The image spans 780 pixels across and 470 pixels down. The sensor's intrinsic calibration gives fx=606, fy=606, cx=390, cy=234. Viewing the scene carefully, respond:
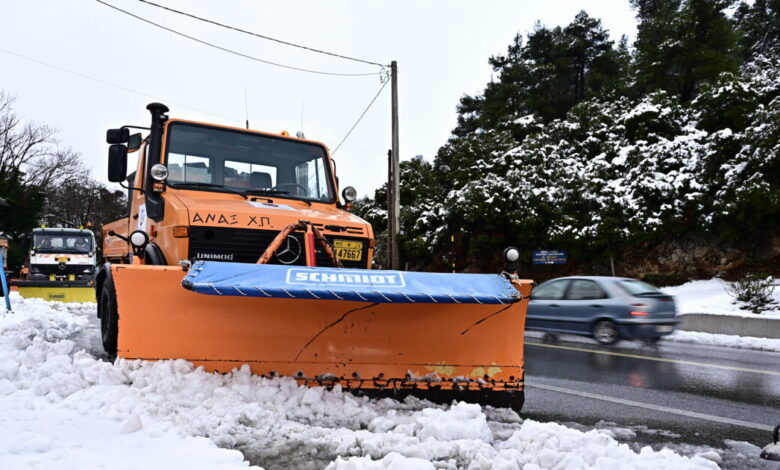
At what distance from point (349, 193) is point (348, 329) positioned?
2.45 metres

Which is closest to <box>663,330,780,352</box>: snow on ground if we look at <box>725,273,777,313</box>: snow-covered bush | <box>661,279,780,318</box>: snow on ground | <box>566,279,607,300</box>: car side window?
<box>661,279,780,318</box>: snow on ground

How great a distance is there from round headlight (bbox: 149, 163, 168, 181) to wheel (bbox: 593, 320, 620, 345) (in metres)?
7.78

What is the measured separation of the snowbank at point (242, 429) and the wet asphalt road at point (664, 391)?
98cm

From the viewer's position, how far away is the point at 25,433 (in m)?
3.25

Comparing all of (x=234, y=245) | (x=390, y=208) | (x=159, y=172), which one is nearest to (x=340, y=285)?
(x=234, y=245)

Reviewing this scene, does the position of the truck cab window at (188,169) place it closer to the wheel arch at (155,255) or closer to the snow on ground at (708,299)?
the wheel arch at (155,255)

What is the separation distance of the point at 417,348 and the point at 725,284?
16.2m

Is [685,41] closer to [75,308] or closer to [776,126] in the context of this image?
[776,126]

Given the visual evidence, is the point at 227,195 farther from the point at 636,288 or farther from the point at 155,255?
the point at 636,288

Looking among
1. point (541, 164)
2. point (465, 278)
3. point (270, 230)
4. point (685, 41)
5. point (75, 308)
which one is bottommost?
point (75, 308)

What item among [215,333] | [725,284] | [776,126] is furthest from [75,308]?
[776,126]

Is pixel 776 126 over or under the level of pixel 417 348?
over

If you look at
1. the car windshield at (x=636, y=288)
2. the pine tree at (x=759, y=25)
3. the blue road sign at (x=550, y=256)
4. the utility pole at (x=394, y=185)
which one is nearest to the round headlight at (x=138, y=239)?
→ the car windshield at (x=636, y=288)

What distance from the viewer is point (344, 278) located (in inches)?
164
